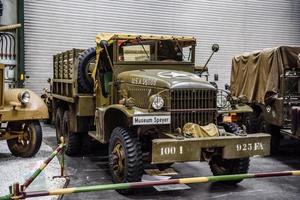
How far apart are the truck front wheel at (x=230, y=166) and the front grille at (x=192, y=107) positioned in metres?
0.67

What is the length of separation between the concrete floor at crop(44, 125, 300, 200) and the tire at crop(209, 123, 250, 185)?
0.23 metres

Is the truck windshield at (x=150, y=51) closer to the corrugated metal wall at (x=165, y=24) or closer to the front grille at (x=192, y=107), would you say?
the front grille at (x=192, y=107)

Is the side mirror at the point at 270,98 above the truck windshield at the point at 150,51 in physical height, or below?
below

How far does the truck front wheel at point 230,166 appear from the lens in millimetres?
6207

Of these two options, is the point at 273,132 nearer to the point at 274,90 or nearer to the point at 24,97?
the point at 274,90

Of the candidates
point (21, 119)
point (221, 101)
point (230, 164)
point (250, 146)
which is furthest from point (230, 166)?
point (21, 119)

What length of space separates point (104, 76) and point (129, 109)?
1.93 m

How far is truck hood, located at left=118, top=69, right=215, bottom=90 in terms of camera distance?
597 centimetres

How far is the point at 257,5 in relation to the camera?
17453 mm

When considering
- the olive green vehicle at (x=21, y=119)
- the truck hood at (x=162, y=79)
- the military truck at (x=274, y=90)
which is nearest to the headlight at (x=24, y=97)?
the olive green vehicle at (x=21, y=119)

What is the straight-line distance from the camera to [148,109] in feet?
19.1

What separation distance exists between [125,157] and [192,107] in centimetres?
120

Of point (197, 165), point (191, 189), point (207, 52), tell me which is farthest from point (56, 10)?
point (191, 189)

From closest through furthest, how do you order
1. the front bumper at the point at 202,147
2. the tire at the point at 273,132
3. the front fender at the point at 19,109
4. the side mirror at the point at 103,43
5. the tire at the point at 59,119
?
1. the front bumper at the point at 202,147
2. the side mirror at the point at 103,43
3. the front fender at the point at 19,109
4. the tire at the point at 273,132
5. the tire at the point at 59,119
